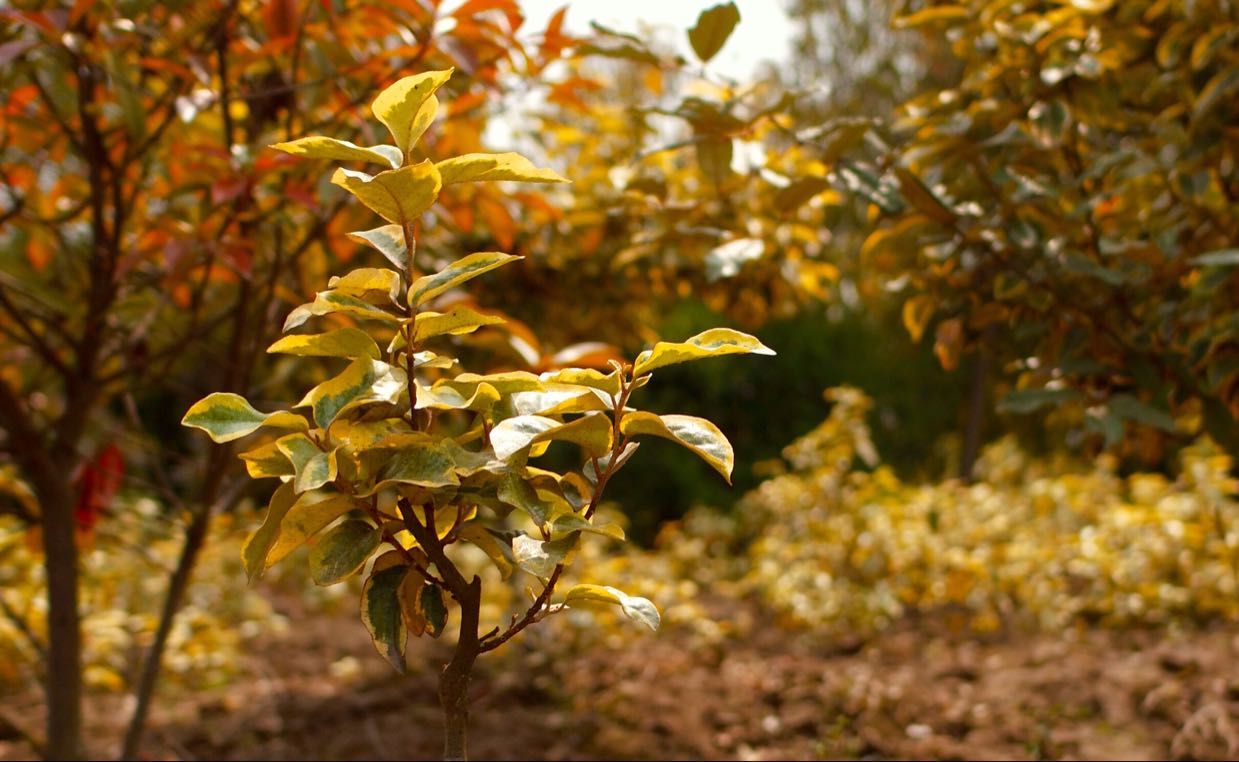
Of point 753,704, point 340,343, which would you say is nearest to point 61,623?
point 340,343

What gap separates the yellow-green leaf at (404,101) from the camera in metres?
0.90

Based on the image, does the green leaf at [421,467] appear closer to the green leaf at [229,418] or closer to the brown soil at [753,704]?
the green leaf at [229,418]

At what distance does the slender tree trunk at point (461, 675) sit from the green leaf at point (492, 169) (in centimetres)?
40

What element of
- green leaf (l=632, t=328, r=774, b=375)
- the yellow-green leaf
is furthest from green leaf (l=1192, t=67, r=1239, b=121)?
the yellow-green leaf

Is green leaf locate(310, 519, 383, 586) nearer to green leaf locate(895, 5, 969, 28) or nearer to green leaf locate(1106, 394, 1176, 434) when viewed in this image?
green leaf locate(1106, 394, 1176, 434)

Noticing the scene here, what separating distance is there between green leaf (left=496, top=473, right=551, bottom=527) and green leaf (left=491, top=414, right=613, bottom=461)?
0.02m

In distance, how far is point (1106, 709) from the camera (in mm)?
2639

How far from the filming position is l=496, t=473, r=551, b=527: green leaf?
3.08 feet

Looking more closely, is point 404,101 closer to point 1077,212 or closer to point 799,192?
point 799,192

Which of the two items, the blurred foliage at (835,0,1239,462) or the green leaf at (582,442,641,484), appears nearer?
the green leaf at (582,442,641,484)

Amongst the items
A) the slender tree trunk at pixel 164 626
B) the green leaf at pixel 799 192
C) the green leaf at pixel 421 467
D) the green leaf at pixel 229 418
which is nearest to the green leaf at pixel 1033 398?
the green leaf at pixel 799 192

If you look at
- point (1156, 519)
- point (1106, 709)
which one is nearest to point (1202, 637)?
point (1156, 519)

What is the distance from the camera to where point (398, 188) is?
906mm

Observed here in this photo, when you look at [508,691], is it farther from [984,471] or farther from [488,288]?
[984,471]
